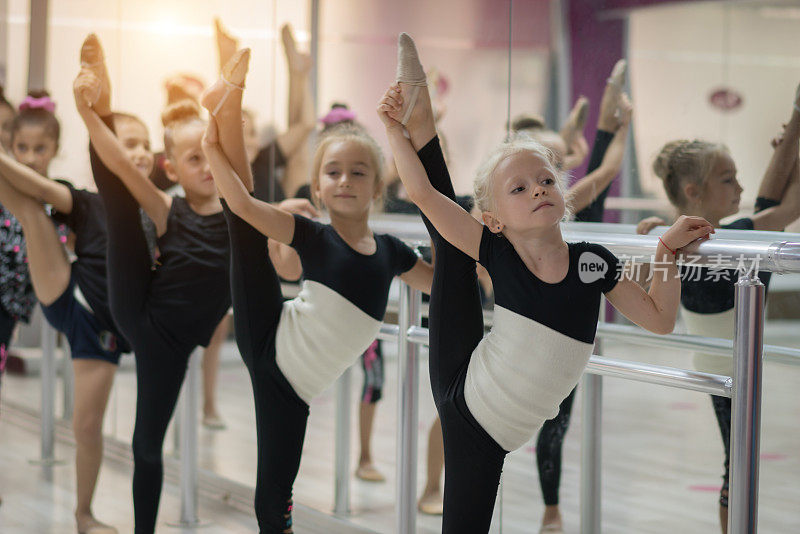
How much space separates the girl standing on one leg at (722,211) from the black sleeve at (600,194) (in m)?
0.20

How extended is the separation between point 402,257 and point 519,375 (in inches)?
22.4

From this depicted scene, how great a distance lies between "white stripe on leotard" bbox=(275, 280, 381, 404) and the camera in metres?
1.85

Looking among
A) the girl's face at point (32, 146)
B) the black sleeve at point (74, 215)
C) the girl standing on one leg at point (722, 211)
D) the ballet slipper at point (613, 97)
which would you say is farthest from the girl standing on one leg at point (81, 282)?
the girl standing on one leg at point (722, 211)

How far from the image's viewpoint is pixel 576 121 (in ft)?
7.73

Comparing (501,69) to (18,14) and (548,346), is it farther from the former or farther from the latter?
(18,14)

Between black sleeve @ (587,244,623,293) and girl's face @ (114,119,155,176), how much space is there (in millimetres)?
1630

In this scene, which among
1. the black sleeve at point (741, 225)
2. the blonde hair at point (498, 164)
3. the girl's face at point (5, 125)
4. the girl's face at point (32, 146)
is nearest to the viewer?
the blonde hair at point (498, 164)

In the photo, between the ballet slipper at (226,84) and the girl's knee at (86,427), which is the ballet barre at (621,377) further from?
the ballet slipper at (226,84)

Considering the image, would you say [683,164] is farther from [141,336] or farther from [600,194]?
[141,336]

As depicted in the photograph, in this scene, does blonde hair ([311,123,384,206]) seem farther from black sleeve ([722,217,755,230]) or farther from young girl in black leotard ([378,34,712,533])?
black sleeve ([722,217,755,230])

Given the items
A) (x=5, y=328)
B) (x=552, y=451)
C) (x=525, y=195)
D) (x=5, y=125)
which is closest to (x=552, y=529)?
(x=552, y=451)

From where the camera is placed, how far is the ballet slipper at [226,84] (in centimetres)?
180

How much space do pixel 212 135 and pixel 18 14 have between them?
3.30 meters

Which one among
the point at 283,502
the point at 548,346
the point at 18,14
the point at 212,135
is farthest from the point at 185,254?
the point at 18,14
